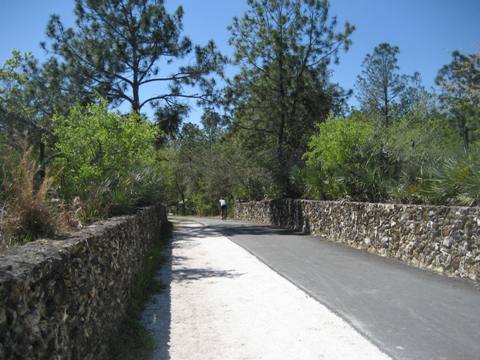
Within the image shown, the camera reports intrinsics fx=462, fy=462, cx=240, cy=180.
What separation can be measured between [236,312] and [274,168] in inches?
769

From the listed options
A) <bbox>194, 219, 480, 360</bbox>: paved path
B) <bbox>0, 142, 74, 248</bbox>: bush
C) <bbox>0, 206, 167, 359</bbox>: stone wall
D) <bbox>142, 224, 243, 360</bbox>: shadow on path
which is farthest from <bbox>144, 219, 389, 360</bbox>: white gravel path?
<bbox>0, 142, 74, 248</bbox>: bush

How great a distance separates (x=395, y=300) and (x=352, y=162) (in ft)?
31.0

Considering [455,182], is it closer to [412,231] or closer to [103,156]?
[412,231]

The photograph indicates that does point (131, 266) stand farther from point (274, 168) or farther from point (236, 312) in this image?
point (274, 168)

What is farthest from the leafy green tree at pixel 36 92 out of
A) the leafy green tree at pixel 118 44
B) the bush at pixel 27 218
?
the bush at pixel 27 218

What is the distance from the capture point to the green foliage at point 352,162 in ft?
47.8

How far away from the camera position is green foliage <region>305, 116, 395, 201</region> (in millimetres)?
14562

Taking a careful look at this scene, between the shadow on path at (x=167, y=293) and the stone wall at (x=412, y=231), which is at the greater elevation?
the stone wall at (x=412, y=231)

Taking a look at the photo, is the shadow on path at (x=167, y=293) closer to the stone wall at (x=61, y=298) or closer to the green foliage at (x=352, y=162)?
the stone wall at (x=61, y=298)

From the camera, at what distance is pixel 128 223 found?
312 inches

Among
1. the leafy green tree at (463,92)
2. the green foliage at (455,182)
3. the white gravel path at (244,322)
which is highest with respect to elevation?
the leafy green tree at (463,92)

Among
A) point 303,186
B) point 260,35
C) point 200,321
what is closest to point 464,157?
point 200,321

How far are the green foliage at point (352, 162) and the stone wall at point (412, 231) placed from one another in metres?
0.78

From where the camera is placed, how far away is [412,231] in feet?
33.3
